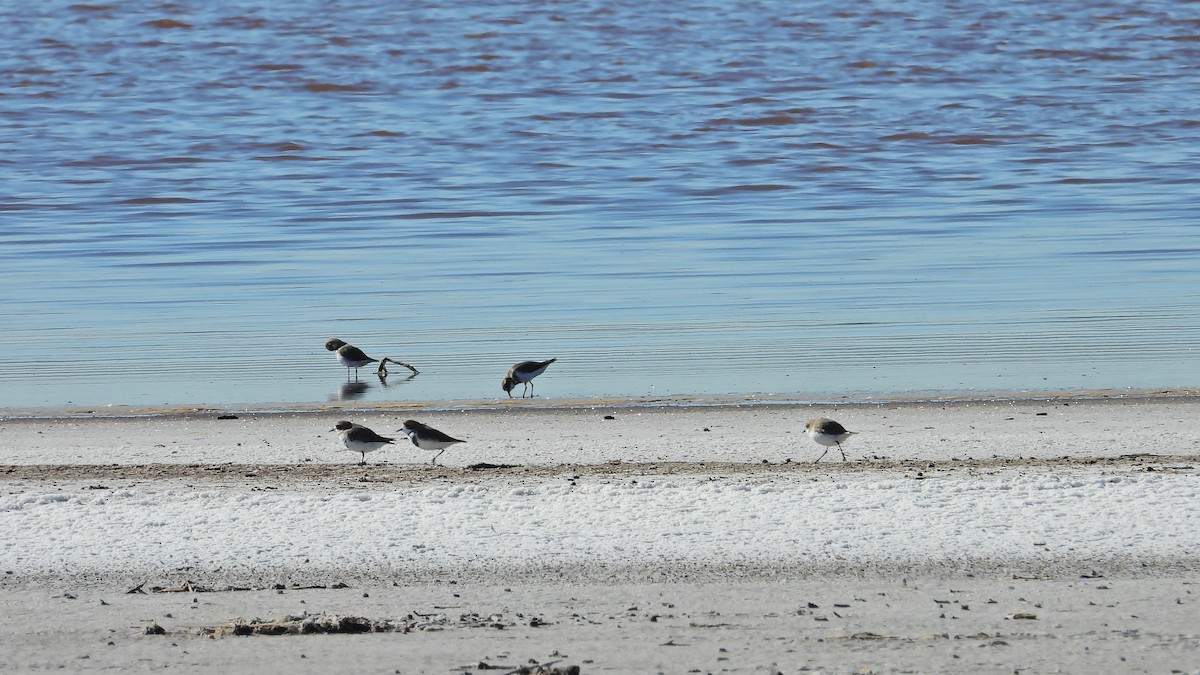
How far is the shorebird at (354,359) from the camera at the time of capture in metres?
13.6

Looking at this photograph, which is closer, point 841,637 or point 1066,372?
point 841,637

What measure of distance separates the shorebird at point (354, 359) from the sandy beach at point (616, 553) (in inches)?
108

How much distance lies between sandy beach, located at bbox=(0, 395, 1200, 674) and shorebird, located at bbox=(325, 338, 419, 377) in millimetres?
2752

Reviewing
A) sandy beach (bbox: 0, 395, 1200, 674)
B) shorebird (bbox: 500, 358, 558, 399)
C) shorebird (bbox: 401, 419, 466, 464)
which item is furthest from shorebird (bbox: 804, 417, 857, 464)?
shorebird (bbox: 500, 358, 558, 399)

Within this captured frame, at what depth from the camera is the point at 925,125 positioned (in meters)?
39.3

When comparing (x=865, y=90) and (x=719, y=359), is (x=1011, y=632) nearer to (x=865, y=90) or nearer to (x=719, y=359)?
(x=719, y=359)

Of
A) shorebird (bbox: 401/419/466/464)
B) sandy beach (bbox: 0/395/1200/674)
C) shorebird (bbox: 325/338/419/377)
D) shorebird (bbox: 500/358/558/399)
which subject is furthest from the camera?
shorebird (bbox: 325/338/419/377)

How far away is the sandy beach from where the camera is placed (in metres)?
6.20

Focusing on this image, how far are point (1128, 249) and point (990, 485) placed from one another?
1320cm

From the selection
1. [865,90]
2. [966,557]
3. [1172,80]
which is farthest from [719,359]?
[1172,80]

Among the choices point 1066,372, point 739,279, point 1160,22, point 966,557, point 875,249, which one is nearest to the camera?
point 966,557

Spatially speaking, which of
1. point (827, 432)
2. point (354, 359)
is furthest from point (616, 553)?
point (354, 359)

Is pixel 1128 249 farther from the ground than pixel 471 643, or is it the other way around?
pixel 471 643

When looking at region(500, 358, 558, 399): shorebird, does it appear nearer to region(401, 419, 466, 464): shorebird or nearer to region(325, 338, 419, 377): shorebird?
region(325, 338, 419, 377): shorebird
